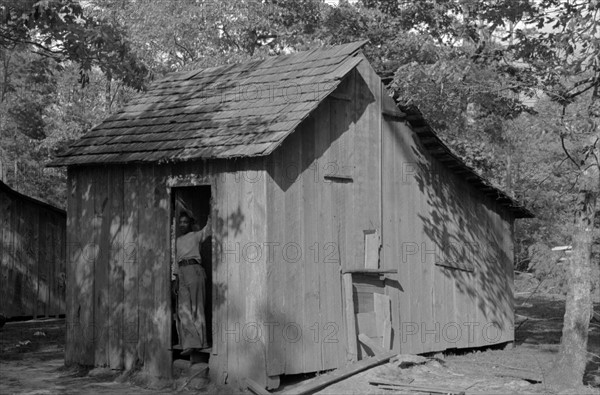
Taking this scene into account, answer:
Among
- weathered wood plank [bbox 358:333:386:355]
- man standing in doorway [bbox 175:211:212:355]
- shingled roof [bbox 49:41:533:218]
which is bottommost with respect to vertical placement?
weathered wood plank [bbox 358:333:386:355]

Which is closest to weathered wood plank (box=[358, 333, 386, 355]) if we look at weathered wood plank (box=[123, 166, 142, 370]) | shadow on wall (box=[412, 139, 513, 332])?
shadow on wall (box=[412, 139, 513, 332])

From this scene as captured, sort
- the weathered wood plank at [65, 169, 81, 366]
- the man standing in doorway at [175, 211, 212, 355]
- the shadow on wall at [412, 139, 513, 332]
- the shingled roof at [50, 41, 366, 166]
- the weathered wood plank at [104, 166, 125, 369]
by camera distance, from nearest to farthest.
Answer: the shingled roof at [50, 41, 366, 166]
the man standing in doorway at [175, 211, 212, 355]
the weathered wood plank at [104, 166, 125, 369]
the weathered wood plank at [65, 169, 81, 366]
the shadow on wall at [412, 139, 513, 332]

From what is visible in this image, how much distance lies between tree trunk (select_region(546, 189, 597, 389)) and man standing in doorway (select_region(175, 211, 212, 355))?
530 cm

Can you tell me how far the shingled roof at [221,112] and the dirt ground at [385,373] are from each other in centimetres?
356

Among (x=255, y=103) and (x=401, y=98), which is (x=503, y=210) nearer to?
(x=401, y=98)

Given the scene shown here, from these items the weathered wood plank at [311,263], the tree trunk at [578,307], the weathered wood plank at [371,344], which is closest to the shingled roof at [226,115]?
the weathered wood plank at [311,263]

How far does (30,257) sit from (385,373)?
13.1m

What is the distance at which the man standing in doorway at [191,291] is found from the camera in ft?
46.1

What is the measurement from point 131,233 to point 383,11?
13.7 m

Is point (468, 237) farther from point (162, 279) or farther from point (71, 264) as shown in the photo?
point (71, 264)

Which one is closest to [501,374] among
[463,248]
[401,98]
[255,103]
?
[463,248]

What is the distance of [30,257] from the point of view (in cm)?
2358

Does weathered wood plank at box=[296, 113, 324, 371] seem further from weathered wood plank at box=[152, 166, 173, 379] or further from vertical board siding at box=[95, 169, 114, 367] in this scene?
vertical board siding at box=[95, 169, 114, 367]

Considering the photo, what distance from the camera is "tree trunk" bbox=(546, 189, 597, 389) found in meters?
13.1
